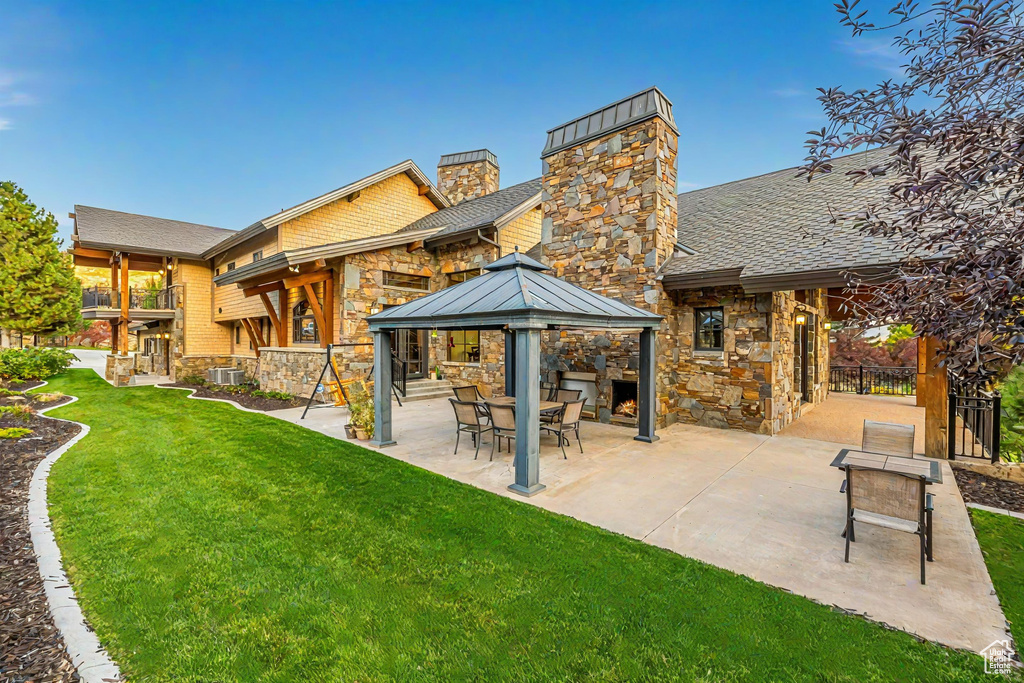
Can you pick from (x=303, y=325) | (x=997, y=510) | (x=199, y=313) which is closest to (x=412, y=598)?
(x=997, y=510)

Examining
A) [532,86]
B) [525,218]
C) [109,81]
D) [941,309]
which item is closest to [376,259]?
[525,218]

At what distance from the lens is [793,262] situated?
23.0ft

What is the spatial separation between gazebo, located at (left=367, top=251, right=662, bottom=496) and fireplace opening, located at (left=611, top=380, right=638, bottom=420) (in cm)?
138

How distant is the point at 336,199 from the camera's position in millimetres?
13320

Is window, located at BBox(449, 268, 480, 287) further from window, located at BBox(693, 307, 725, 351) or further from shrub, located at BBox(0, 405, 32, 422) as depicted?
shrub, located at BBox(0, 405, 32, 422)

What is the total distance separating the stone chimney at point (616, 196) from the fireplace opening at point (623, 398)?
1.71 metres

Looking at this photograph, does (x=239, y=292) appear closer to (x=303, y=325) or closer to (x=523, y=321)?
(x=303, y=325)

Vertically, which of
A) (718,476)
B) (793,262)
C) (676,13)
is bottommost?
(718,476)

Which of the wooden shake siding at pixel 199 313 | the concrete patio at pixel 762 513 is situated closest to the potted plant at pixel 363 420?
the concrete patio at pixel 762 513

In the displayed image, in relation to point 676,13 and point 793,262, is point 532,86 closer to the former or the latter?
point 676,13

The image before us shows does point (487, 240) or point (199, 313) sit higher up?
point (487, 240)

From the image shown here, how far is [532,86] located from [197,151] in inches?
870

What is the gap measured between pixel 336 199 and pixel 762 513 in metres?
13.5

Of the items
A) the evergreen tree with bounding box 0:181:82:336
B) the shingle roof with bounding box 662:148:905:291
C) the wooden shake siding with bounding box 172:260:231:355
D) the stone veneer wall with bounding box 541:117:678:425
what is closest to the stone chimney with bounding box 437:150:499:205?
the stone veneer wall with bounding box 541:117:678:425
